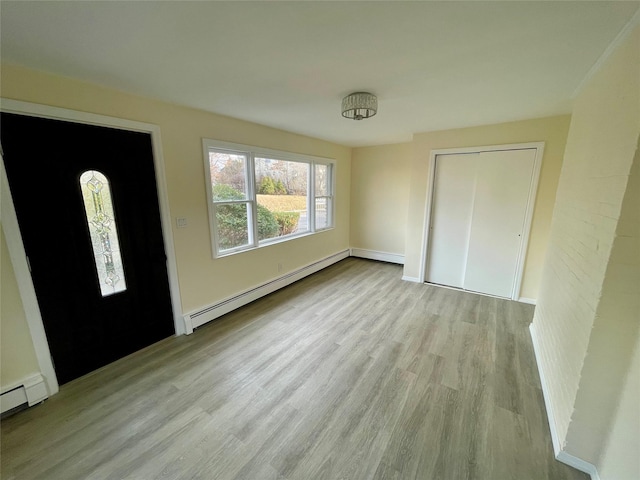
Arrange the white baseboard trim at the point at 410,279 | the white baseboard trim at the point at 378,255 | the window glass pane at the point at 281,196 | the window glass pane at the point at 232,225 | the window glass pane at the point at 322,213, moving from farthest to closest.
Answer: the white baseboard trim at the point at 378,255 → the window glass pane at the point at 322,213 → the white baseboard trim at the point at 410,279 → the window glass pane at the point at 281,196 → the window glass pane at the point at 232,225

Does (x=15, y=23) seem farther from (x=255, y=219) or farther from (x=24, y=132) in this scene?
(x=255, y=219)

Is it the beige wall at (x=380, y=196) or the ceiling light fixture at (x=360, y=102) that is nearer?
the ceiling light fixture at (x=360, y=102)

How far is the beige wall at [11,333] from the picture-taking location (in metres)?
1.64

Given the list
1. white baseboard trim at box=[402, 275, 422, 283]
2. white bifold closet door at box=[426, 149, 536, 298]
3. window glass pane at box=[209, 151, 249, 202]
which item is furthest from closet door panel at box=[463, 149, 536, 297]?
window glass pane at box=[209, 151, 249, 202]

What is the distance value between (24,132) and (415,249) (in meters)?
4.36

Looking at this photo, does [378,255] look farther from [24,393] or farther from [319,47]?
[24,393]

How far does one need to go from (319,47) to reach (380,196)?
12.6 ft

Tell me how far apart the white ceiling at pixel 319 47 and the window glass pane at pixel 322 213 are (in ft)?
8.11

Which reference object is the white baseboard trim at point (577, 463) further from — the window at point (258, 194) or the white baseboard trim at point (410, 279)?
the window at point (258, 194)

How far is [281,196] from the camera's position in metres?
3.79

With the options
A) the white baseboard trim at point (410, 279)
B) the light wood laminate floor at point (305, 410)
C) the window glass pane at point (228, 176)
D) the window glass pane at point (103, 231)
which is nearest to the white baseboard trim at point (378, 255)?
the white baseboard trim at point (410, 279)

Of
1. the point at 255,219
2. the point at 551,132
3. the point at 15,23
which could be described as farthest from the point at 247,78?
the point at 551,132

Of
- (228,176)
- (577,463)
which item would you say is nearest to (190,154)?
(228,176)

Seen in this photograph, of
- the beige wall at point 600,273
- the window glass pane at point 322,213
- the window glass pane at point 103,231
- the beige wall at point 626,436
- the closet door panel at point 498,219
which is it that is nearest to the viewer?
the beige wall at point 626,436
